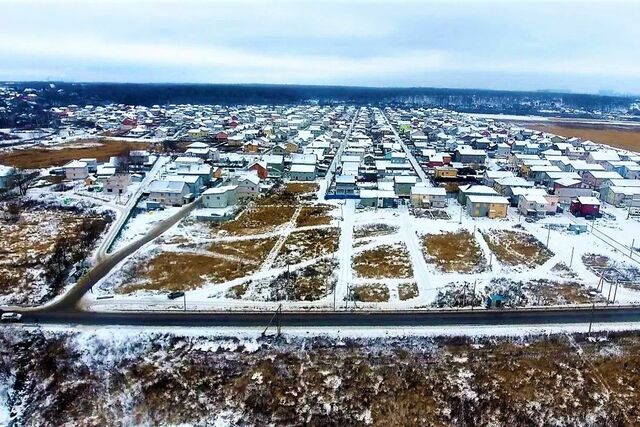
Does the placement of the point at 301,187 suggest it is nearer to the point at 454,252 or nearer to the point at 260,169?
the point at 260,169

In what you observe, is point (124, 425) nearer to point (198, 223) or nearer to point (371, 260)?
point (371, 260)

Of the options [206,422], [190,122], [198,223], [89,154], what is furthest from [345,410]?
[190,122]

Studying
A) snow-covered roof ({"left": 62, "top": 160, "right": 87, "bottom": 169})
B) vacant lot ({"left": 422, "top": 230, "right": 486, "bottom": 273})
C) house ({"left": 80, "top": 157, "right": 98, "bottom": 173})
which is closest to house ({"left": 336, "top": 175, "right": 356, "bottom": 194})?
vacant lot ({"left": 422, "top": 230, "right": 486, "bottom": 273})

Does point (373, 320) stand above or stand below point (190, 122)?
below

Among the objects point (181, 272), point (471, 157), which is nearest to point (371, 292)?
point (181, 272)

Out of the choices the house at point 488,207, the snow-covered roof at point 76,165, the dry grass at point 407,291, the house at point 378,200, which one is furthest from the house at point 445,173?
the snow-covered roof at point 76,165

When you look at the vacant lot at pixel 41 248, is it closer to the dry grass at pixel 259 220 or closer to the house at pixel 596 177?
the dry grass at pixel 259 220
